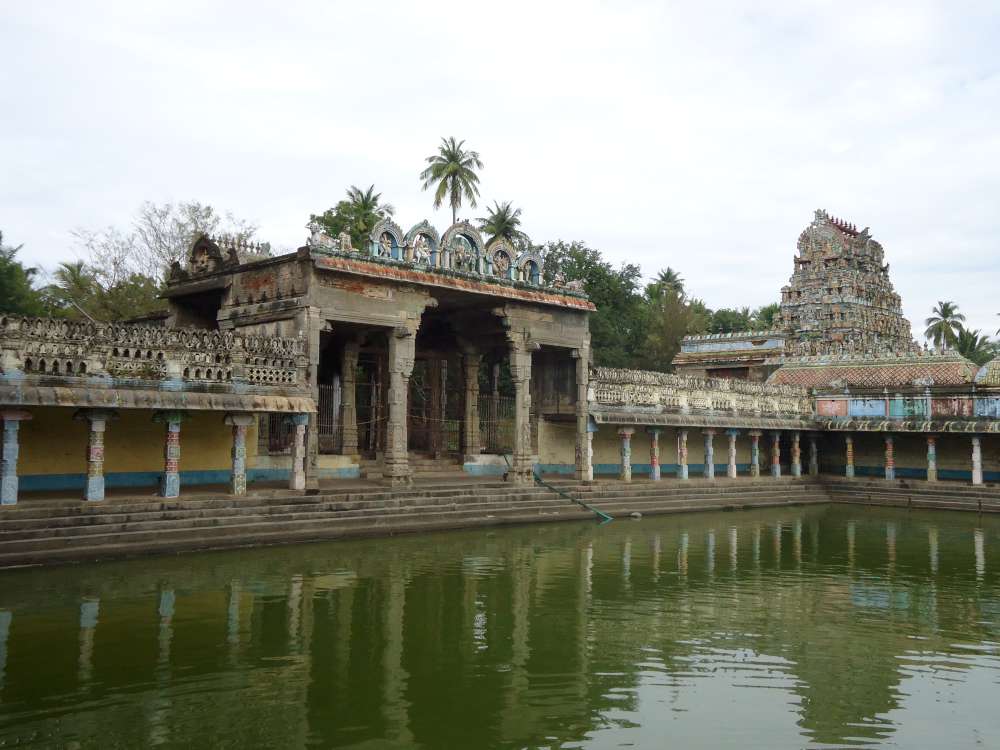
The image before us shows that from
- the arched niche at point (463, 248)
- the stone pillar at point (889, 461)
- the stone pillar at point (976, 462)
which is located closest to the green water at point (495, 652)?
the arched niche at point (463, 248)

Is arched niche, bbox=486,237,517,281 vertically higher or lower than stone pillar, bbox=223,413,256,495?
higher

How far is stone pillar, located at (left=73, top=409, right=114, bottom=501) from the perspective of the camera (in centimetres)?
1467

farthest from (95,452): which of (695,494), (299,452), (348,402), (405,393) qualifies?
(695,494)

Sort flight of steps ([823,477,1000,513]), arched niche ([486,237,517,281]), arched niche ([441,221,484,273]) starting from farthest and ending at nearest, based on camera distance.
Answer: flight of steps ([823,477,1000,513]), arched niche ([486,237,517,281]), arched niche ([441,221,484,273])

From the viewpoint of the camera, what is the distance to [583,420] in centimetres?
2431

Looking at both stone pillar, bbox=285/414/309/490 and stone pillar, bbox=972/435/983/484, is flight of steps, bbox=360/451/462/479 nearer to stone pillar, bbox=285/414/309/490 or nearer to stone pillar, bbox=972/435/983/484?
stone pillar, bbox=285/414/309/490

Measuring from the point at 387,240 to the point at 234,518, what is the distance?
7325 mm

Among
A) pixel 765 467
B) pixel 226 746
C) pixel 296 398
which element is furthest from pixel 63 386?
pixel 765 467

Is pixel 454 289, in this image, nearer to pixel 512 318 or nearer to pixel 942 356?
pixel 512 318

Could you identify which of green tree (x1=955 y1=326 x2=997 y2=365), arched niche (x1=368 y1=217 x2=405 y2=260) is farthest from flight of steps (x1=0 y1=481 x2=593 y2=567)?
green tree (x1=955 y1=326 x2=997 y2=365)

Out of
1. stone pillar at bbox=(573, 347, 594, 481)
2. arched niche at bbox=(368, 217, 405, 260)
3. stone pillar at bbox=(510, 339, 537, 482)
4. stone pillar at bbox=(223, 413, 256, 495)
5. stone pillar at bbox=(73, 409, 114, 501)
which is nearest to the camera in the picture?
stone pillar at bbox=(73, 409, 114, 501)

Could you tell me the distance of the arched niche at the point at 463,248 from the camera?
20.8 m

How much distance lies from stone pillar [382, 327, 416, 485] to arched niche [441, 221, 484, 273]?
2056 millimetres

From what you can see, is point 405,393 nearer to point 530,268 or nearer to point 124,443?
point 530,268
